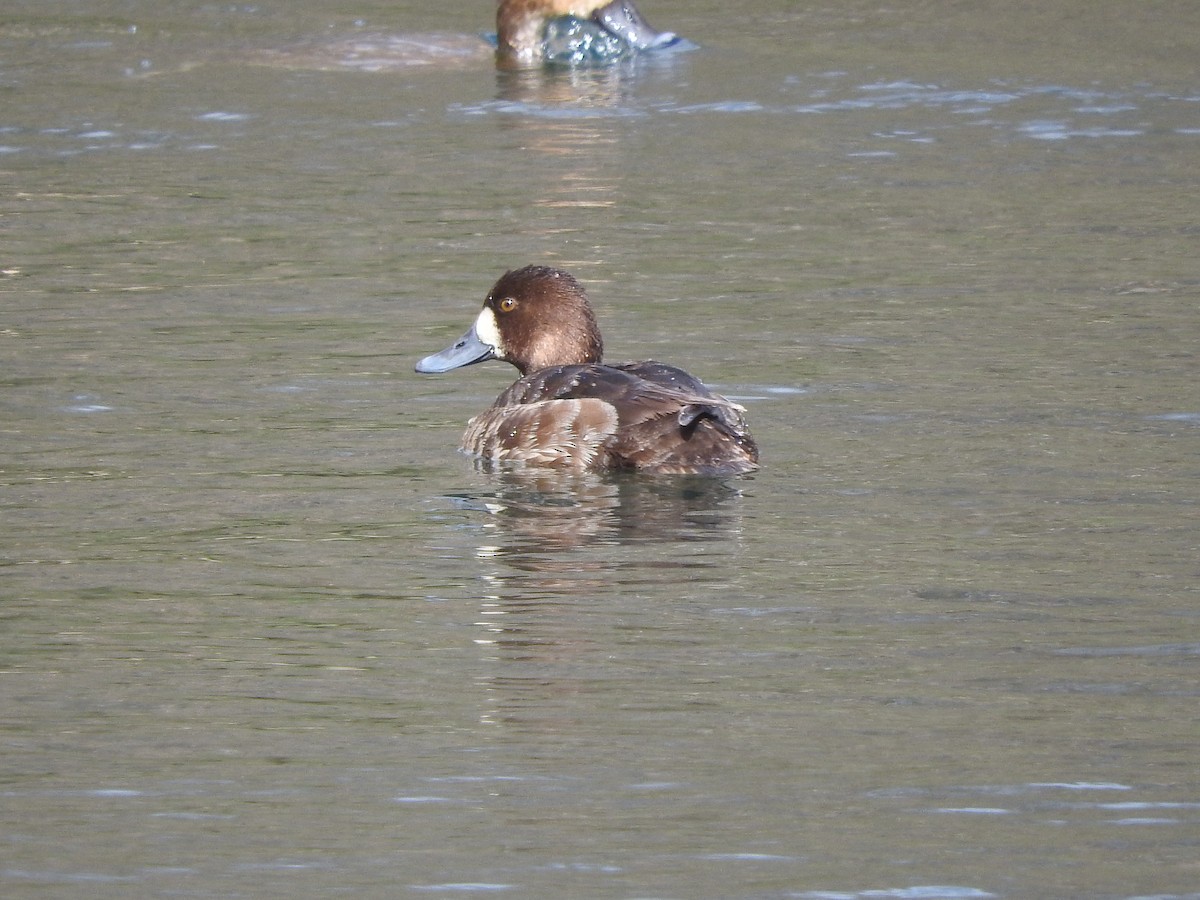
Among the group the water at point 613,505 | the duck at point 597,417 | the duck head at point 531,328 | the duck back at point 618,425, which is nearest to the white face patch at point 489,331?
the duck head at point 531,328

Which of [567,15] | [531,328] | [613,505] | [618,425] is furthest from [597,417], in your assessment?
[567,15]

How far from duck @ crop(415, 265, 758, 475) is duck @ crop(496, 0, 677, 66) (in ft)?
28.2

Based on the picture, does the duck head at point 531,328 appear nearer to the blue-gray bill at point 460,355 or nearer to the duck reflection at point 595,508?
the blue-gray bill at point 460,355

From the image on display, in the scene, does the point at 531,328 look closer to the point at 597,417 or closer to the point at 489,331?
the point at 489,331

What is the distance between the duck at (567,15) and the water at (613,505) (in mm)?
1307

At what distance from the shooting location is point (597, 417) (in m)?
8.31

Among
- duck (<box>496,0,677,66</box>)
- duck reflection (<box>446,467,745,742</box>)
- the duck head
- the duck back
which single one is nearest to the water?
duck reflection (<box>446,467,745,742</box>)

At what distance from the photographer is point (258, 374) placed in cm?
977

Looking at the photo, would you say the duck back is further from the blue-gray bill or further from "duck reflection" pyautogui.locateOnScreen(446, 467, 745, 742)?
the blue-gray bill

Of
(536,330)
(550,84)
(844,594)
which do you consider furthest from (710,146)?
(844,594)

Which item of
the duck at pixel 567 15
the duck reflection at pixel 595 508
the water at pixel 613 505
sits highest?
the duck at pixel 567 15

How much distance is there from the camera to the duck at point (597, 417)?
8.03 metres

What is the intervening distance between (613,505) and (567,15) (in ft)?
34.9

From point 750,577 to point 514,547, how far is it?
34.3 inches
